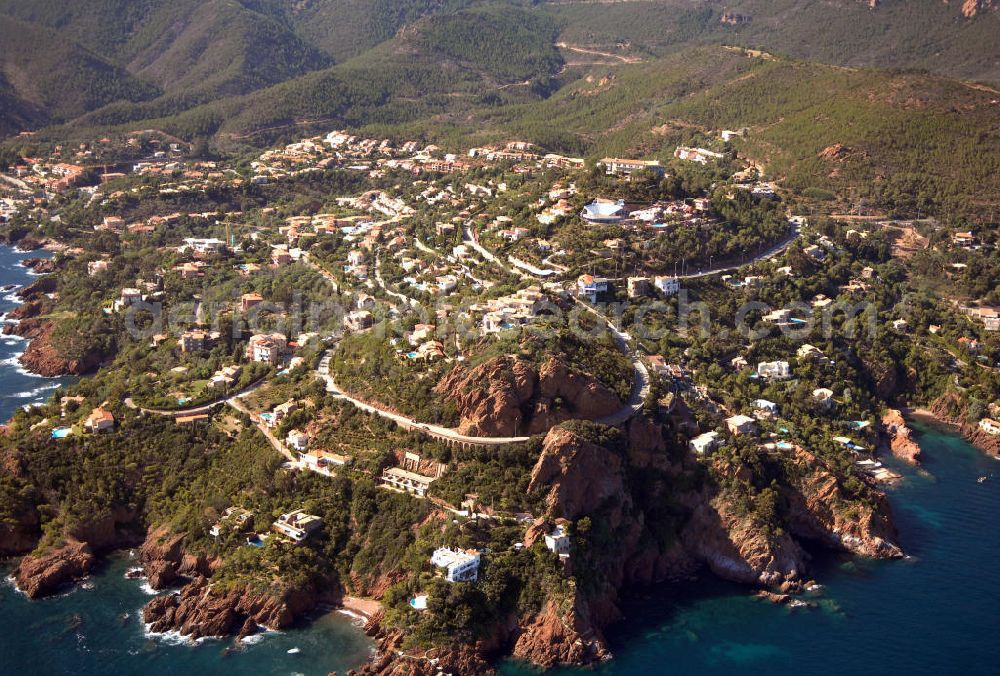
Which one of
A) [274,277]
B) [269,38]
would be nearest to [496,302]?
[274,277]

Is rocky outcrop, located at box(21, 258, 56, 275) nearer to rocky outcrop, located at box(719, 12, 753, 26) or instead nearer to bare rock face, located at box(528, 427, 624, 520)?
bare rock face, located at box(528, 427, 624, 520)

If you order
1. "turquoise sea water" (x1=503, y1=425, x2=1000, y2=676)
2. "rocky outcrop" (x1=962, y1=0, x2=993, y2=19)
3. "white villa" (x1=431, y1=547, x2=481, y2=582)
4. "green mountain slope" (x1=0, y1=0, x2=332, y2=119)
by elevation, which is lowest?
"turquoise sea water" (x1=503, y1=425, x2=1000, y2=676)

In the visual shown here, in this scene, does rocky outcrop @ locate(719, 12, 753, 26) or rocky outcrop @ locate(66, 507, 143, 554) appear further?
rocky outcrop @ locate(719, 12, 753, 26)

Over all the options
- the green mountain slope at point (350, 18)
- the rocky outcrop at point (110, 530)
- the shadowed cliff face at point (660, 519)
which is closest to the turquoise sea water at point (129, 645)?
the rocky outcrop at point (110, 530)

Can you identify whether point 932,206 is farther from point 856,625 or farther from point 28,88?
point 28,88

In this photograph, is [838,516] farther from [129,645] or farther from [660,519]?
[129,645]

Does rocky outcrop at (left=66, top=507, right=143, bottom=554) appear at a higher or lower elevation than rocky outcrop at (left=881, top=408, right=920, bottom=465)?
lower

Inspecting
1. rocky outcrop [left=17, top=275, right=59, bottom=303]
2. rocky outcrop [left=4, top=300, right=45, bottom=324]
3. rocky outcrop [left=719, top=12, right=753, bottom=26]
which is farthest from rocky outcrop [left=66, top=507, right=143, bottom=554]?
rocky outcrop [left=719, top=12, right=753, bottom=26]

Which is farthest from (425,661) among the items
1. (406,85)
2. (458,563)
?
(406,85)
